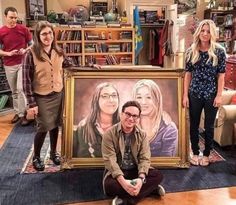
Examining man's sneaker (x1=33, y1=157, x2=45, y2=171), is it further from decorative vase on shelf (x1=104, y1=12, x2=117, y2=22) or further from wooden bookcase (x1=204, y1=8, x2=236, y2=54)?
wooden bookcase (x1=204, y1=8, x2=236, y2=54)

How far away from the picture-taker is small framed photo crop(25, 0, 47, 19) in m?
6.18

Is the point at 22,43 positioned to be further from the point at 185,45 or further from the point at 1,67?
the point at 185,45

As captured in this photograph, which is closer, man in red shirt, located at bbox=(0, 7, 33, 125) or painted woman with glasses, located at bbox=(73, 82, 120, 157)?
painted woman with glasses, located at bbox=(73, 82, 120, 157)

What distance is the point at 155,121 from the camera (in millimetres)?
3086

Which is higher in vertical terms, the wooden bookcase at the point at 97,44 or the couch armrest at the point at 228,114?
the wooden bookcase at the point at 97,44

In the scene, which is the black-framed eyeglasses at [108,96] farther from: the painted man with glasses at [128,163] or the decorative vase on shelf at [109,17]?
the decorative vase on shelf at [109,17]

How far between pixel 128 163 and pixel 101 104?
2.28 feet

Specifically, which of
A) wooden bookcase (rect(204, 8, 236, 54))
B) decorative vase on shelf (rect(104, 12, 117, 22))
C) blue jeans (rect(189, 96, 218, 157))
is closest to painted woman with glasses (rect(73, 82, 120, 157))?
blue jeans (rect(189, 96, 218, 157))

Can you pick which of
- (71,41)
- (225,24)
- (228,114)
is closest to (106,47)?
(71,41)

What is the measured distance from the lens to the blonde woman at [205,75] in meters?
2.95

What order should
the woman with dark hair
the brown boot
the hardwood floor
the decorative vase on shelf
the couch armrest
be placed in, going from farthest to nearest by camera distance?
the decorative vase on shelf, the brown boot, the couch armrest, the woman with dark hair, the hardwood floor

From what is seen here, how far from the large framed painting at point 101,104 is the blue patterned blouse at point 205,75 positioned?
15 centimetres

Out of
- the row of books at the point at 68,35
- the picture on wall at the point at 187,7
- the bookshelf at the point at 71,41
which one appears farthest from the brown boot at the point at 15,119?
the picture on wall at the point at 187,7

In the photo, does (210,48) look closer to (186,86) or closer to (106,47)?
(186,86)
